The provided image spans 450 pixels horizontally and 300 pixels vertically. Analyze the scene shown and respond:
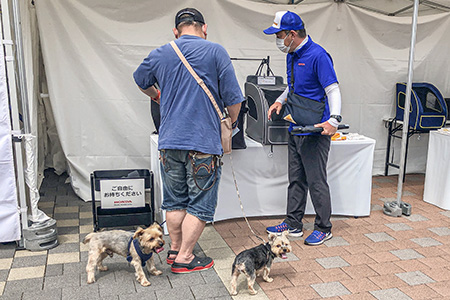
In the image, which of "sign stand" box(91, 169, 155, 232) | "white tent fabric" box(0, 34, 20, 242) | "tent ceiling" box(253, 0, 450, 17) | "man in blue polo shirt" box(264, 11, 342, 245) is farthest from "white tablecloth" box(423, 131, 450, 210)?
"white tent fabric" box(0, 34, 20, 242)

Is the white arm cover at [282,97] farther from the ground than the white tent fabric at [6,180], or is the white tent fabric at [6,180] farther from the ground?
the white arm cover at [282,97]

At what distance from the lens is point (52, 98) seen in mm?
4176

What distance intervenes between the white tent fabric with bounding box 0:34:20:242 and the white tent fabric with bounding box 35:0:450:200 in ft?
4.07

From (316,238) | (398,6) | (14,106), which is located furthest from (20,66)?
(398,6)

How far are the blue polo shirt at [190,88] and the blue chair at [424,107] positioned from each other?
300cm

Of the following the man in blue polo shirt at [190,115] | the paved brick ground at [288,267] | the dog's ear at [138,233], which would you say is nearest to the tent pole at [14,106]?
the paved brick ground at [288,267]

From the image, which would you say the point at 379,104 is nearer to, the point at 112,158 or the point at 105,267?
the point at 112,158

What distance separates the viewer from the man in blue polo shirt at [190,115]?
2.62 metres

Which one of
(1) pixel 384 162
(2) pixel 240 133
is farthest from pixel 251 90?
(1) pixel 384 162

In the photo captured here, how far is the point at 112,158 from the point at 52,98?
31.9 inches

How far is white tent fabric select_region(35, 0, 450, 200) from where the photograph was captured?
412cm

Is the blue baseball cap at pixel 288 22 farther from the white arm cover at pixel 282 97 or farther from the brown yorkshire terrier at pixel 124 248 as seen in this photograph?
the brown yorkshire terrier at pixel 124 248

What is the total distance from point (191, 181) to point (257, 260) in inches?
24.8

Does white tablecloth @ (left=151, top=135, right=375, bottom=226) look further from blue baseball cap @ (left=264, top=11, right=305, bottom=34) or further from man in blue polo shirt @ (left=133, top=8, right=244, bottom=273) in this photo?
blue baseball cap @ (left=264, top=11, right=305, bottom=34)
